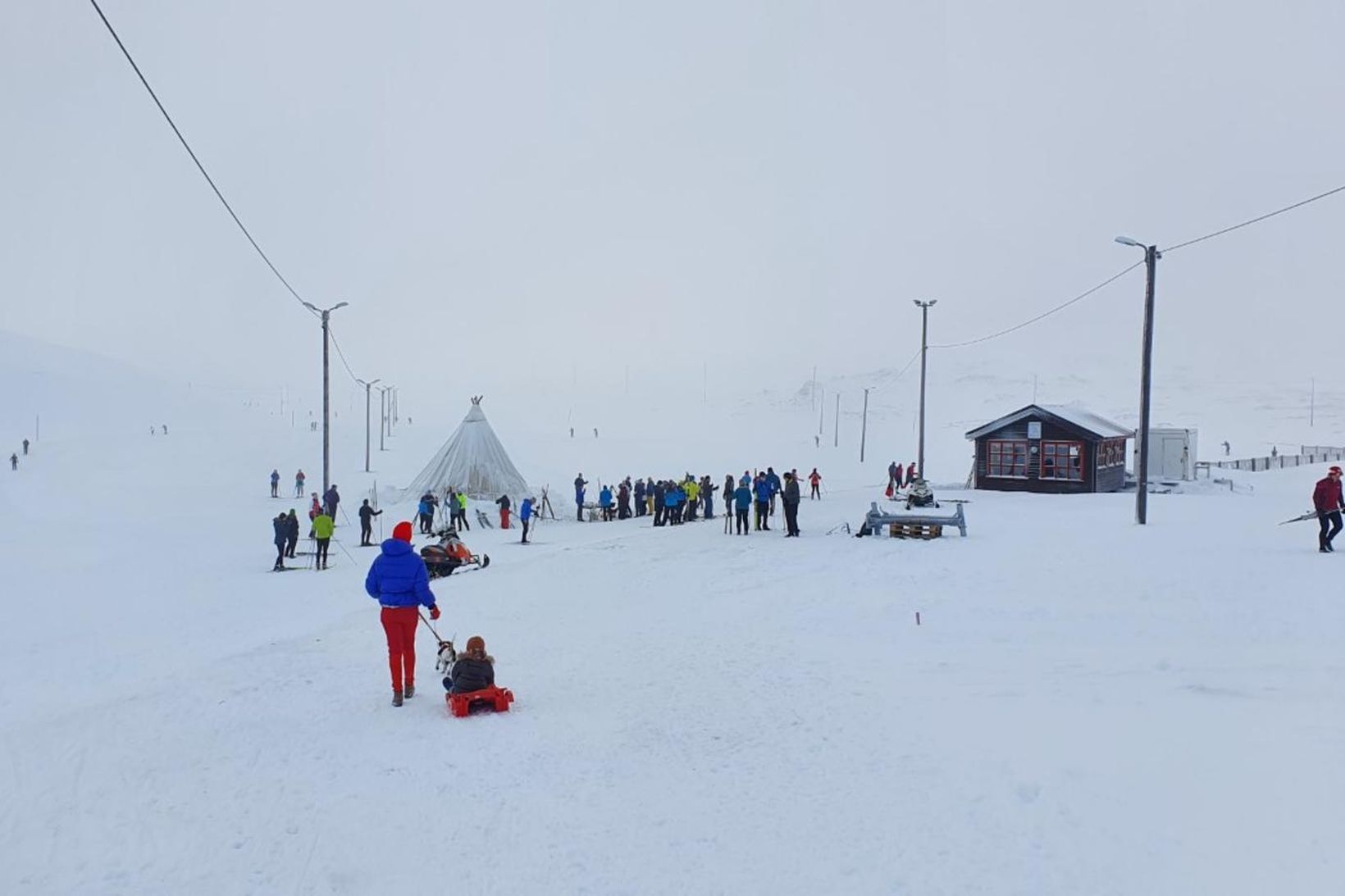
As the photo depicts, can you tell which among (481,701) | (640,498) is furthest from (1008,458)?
(481,701)

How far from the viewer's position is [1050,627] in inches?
438

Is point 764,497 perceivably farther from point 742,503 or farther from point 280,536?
point 280,536

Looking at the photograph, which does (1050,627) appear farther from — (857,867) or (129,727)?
(129,727)

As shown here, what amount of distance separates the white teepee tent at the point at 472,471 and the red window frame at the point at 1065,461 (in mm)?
18992

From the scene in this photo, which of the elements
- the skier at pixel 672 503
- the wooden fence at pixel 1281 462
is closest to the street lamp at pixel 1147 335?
the skier at pixel 672 503

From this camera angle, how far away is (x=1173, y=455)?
37938mm

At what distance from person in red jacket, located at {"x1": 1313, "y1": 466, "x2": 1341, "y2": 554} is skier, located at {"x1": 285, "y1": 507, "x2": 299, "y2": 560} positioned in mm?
19769

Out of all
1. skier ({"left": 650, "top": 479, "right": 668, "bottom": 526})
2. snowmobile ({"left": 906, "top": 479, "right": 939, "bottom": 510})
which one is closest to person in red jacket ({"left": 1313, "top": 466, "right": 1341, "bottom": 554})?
snowmobile ({"left": 906, "top": 479, "right": 939, "bottom": 510})

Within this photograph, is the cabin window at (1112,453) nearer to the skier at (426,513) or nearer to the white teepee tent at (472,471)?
the white teepee tent at (472,471)

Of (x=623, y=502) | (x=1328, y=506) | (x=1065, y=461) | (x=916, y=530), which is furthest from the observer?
(x=1065, y=461)

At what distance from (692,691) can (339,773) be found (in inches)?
127

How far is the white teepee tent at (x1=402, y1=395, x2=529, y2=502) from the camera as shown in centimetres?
3419

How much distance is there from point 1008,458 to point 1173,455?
7.79 meters

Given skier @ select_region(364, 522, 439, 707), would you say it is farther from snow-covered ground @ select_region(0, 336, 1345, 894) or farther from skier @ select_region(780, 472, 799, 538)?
skier @ select_region(780, 472, 799, 538)
